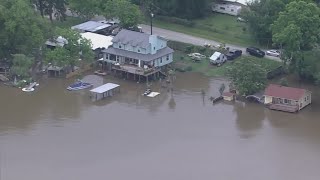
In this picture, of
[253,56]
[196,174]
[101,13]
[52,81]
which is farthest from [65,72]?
[196,174]

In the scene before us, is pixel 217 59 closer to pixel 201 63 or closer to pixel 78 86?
pixel 201 63

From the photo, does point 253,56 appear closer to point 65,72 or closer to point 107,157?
point 65,72

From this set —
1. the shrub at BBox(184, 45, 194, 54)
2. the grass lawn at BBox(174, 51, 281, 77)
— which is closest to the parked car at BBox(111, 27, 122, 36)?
the grass lawn at BBox(174, 51, 281, 77)

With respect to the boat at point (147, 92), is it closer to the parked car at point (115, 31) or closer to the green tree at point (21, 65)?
the green tree at point (21, 65)

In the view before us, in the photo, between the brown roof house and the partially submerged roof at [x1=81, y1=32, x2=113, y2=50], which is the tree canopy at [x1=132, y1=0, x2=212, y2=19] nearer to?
the partially submerged roof at [x1=81, y1=32, x2=113, y2=50]

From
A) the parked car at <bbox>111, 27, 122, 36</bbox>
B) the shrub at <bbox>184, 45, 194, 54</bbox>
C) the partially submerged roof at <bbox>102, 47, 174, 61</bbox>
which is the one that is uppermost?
the parked car at <bbox>111, 27, 122, 36</bbox>

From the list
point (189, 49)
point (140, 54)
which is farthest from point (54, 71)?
point (189, 49)

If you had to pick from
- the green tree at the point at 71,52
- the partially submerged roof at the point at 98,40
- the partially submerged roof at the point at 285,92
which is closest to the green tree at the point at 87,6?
the partially submerged roof at the point at 98,40
